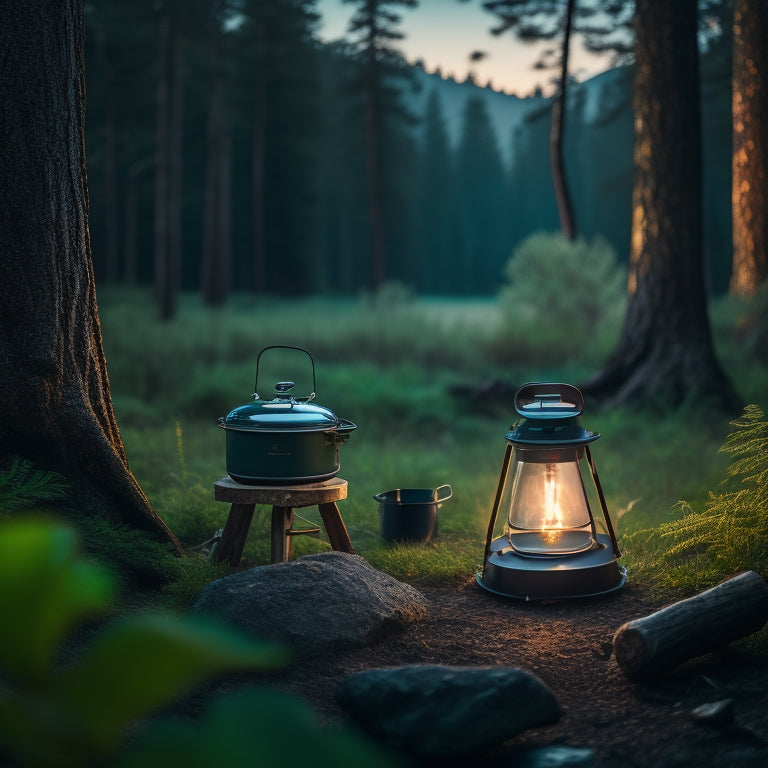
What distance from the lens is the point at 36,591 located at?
0.48 meters

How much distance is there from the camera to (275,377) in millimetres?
12945

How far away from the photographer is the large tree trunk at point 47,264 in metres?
4.28

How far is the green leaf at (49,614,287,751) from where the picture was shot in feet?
1.55

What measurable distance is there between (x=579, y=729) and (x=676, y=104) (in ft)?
28.5

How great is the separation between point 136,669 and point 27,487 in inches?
144

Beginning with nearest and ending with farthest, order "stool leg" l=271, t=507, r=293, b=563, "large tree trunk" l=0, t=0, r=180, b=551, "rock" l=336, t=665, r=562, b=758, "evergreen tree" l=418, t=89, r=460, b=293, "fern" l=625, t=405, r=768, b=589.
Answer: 1. "rock" l=336, t=665, r=562, b=758
2. "fern" l=625, t=405, r=768, b=589
3. "large tree trunk" l=0, t=0, r=180, b=551
4. "stool leg" l=271, t=507, r=293, b=563
5. "evergreen tree" l=418, t=89, r=460, b=293

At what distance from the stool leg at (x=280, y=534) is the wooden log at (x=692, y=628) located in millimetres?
2056

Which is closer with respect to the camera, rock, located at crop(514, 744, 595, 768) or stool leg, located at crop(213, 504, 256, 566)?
rock, located at crop(514, 744, 595, 768)

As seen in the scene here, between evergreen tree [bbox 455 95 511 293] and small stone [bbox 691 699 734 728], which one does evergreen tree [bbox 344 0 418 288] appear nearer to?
small stone [bbox 691 699 734 728]

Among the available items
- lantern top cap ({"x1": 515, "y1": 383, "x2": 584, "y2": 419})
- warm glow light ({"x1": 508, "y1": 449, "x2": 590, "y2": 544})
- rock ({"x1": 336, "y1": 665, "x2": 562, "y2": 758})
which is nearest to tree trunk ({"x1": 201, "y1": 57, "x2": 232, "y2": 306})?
lantern top cap ({"x1": 515, "y1": 383, "x2": 584, "y2": 419})

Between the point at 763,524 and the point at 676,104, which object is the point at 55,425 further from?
the point at 676,104

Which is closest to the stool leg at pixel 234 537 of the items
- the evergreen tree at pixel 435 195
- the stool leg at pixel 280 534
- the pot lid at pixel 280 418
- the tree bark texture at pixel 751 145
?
the stool leg at pixel 280 534

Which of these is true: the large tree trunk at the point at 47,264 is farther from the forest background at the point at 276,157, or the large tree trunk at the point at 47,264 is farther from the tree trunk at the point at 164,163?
the tree trunk at the point at 164,163

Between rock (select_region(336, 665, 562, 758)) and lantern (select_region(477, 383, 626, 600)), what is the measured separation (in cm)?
142
